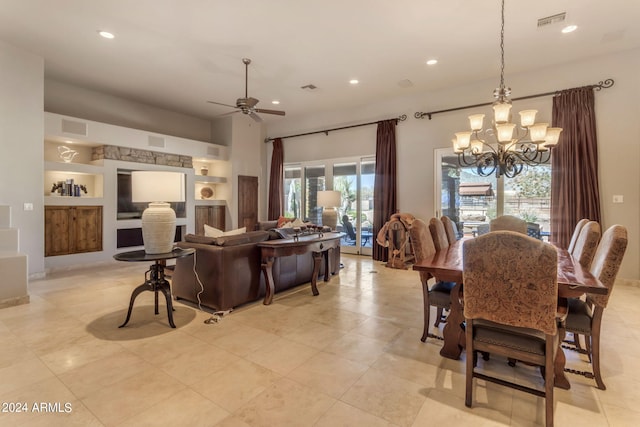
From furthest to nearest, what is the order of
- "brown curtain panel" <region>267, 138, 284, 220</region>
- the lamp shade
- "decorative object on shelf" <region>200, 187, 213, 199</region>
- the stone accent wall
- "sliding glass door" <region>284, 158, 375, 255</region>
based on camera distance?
"brown curtain panel" <region>267, 138, 284, 220</region> → "decorative object on shelf" <region>200, 187, 213, 199</region> → "sliding glass door" <region>284, 158, 375, 255</region> → the stone accent wall → the lamp shade

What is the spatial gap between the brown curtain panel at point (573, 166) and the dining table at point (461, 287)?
252cm

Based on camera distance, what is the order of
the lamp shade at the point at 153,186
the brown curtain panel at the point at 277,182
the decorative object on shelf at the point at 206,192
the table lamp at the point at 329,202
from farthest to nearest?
the brown curtain panel at the point at 277,182
the decorative object on shelf at the point at 206,192
the table lamp at the point at 329,202
the lamp shade at the point at 153,186

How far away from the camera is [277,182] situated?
27.1 feet

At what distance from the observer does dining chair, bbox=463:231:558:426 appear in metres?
1.62

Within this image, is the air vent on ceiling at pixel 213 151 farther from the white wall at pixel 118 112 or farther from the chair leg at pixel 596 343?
the chair leg at pixel 596 343

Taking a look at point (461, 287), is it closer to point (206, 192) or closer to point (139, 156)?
point (139, 156)

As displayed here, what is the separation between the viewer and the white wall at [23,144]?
14.5ft

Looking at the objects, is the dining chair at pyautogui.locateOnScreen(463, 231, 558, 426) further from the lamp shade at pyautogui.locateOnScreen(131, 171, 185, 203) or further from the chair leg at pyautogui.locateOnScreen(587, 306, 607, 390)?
the lamp shade at pyautogui.locateOnScreen(131, 171, 185, 203)

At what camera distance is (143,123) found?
22.7ft

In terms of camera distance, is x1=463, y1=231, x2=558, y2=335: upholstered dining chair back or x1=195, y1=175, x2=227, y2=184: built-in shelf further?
x1=195, y1=175, x2=227, y2=184: built-in shelf

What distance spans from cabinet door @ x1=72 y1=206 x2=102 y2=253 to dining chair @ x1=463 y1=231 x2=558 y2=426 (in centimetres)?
638

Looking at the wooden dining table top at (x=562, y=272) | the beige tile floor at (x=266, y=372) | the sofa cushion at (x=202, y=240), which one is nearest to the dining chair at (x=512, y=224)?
the wooden dining table top at (x=562, y=272)

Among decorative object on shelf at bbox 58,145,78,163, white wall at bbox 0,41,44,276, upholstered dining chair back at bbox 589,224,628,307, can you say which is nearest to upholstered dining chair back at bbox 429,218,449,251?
upholstered dining chair back at bbox 589,224,628,307

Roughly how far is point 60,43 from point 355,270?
219 inches
